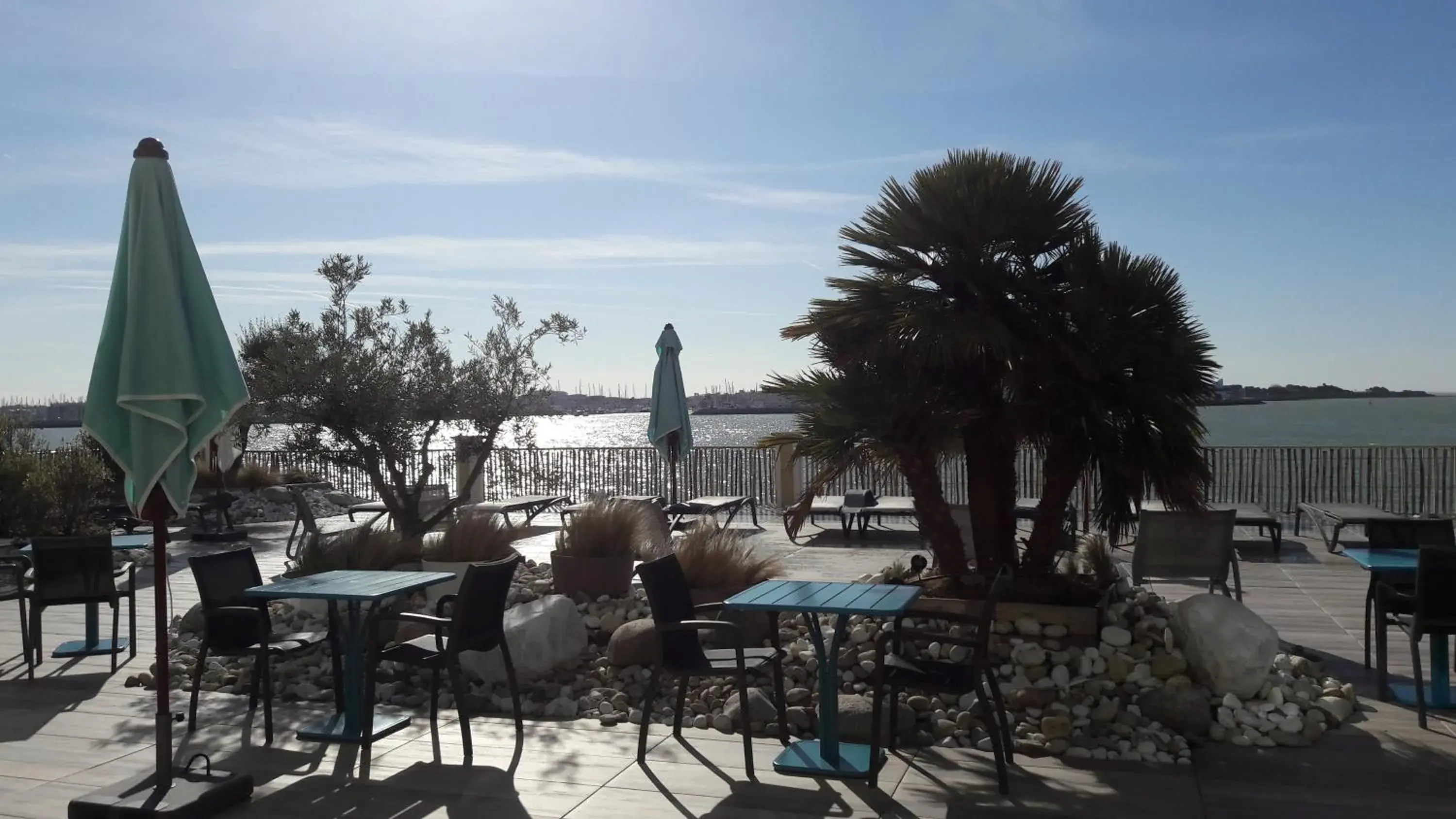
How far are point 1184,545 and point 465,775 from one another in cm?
494

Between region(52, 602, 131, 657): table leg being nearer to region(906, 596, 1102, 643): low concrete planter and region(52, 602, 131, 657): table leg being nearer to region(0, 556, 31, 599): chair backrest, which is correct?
region(0, 556, 31, 599): chair backrest

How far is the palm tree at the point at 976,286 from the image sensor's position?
6207 millimetres

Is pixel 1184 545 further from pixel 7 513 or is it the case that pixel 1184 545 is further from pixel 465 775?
pixel 7 513

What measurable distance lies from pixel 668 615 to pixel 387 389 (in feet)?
16.6

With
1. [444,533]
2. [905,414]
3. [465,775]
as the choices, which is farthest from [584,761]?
[444,533]

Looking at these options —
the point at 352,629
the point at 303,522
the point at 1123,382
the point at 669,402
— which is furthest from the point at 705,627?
the point at 669,402

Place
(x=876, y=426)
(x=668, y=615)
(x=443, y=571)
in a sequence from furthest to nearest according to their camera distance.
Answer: (x=443, y=571)
(x=876, y=426)
(x=668, y=615)

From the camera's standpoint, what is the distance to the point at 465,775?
4.53 meters

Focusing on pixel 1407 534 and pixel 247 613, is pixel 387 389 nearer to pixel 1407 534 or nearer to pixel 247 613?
pixel 247 613

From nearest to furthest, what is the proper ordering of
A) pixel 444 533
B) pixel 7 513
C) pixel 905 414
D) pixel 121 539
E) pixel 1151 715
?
pixel 1151 715, pixel 905 414, pixel 121 539, pixel 444 533, pixel 7 513

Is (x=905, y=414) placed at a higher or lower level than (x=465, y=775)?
higher

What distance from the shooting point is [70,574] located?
646 cm

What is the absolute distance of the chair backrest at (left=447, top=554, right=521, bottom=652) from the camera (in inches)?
187

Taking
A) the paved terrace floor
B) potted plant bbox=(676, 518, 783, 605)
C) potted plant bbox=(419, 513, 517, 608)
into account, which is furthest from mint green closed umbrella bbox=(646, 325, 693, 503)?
the paved terrace floor
